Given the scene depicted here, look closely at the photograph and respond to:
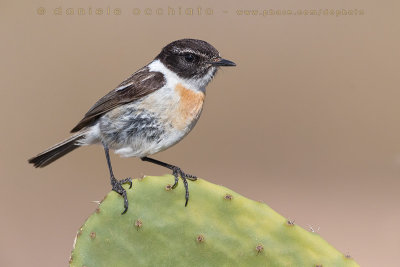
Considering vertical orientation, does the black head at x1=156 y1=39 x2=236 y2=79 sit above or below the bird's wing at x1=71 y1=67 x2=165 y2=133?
above

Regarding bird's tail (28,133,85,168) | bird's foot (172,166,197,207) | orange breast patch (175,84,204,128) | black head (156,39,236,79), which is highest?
black head (156,39,236,79)

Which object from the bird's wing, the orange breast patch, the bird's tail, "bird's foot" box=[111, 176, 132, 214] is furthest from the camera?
the bird's tail

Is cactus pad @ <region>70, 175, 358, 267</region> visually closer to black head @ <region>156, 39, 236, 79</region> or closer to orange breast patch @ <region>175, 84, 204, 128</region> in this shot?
orange breast patch @ <region>175, 84, 204, 128</region>

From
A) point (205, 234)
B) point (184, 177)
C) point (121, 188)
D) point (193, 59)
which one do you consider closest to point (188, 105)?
point (193, 59)

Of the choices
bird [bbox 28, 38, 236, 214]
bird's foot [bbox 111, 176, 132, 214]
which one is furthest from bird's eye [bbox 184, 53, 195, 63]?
bird's foot [bbox 111, 176, 132, 214]

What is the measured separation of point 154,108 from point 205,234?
79 centimetres

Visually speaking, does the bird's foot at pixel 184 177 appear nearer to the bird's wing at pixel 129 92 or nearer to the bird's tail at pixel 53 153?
the bird's wing at pixel 129 92

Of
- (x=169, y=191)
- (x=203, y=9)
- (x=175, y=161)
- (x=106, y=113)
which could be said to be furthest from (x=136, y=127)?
(x=203, y=9)

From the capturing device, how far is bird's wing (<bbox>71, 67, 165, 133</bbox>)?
3.19 meters

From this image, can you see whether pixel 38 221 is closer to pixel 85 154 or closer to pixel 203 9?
pixel 85 154

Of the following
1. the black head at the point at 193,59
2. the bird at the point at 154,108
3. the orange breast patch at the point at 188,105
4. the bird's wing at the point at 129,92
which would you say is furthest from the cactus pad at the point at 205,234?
the black head at the point at 193,59

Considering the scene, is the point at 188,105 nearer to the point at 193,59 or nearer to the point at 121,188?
the point at 193,59

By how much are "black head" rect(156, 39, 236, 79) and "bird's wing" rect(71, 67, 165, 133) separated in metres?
0.11

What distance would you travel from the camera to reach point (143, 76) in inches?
131
